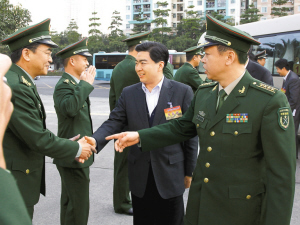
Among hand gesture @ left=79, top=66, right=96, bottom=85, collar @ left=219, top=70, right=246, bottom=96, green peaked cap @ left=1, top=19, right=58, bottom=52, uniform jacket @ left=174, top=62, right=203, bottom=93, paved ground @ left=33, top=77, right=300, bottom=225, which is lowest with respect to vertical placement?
paved ground @ left=33, top=77, right=300, bottom=225

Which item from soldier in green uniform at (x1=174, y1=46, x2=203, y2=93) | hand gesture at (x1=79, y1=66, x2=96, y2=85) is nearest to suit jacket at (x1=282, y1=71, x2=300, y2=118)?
soldier in green uniform at (x1=174, y1=46, x2=203, y2=93)

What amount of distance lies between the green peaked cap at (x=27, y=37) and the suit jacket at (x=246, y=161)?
1.45 metres

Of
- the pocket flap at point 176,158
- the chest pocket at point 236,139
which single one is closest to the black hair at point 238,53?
the chest pocket at point 236,139

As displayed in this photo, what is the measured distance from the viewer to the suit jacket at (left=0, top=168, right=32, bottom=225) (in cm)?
66

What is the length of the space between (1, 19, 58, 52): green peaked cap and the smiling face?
0.75m

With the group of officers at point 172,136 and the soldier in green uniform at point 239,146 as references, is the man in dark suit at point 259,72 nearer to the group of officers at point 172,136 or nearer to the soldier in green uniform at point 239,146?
the group of officers at point 172,136

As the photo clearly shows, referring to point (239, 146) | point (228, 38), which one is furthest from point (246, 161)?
point (228, 38)

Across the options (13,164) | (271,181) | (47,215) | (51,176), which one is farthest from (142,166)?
(51,176)

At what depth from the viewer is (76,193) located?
3080mm

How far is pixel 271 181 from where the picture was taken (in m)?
1.81

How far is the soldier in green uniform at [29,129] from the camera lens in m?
2.30

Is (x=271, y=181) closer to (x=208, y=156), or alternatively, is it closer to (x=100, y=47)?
(x=208, y=156)

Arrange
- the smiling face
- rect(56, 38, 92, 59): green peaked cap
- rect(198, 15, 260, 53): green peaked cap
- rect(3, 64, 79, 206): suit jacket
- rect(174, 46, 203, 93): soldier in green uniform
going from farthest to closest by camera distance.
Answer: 1. rect(174, 46, 203, 93): soldier in green uniform
2. rect(56, 38, 92, 59): green peaked cap
3. the smiling face
4. rect(3, 64, 79, 206): suit jacket
5. rect(198, 15, 260, 53): green peaked cap

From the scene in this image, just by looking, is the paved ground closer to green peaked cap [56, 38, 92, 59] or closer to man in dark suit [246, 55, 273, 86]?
man in dark suit [246, 55, 273, 86]
